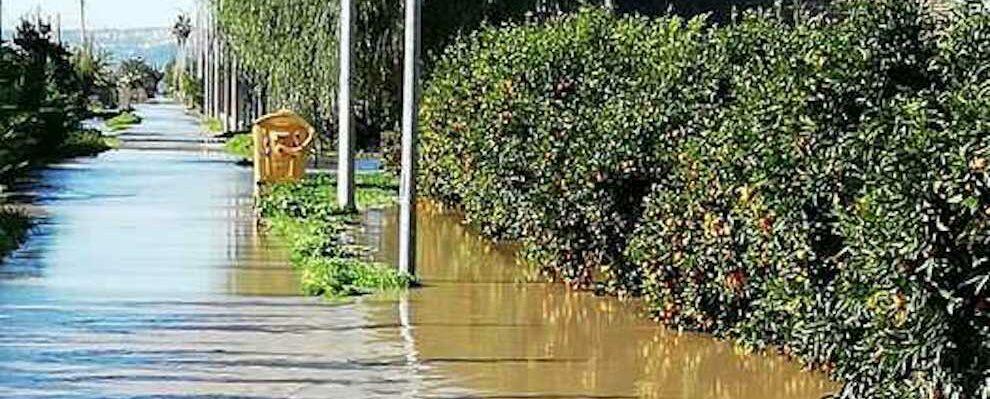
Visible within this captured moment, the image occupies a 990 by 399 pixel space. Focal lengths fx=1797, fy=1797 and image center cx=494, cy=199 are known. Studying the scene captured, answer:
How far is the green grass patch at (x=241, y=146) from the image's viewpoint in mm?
36791

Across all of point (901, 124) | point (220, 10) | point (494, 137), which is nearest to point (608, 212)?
point (494, 137)

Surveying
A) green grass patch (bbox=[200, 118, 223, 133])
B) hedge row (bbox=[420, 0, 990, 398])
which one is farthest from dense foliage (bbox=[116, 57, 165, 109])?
hedge row (bbox=[420, 0, 990, 398])

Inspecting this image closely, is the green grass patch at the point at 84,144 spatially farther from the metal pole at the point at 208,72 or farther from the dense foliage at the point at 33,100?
the metal pole at the point at 208,72

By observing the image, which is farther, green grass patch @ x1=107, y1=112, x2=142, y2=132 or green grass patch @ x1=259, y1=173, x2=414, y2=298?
green grass patch @ x1=107, y1=112, x2=142, y2=132

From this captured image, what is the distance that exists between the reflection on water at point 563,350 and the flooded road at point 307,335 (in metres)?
0.02

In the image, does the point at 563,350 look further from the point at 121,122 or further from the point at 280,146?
the point at 121,122

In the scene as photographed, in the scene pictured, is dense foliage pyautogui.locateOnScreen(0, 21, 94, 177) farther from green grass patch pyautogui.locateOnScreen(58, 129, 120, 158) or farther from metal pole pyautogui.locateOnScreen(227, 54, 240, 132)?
metal pole pyautogui.locateOnScreen(227, 54, 240, 132)

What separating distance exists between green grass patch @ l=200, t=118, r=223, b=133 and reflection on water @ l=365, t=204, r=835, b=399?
130 feet

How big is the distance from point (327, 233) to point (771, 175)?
30.7ft

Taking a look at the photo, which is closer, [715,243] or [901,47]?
[901,47]

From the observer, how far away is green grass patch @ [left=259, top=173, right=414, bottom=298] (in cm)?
1433

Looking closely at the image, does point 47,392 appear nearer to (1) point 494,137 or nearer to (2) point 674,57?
(2) point 674,57

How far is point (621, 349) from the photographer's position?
11.7m

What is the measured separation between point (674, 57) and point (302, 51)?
15572mm
